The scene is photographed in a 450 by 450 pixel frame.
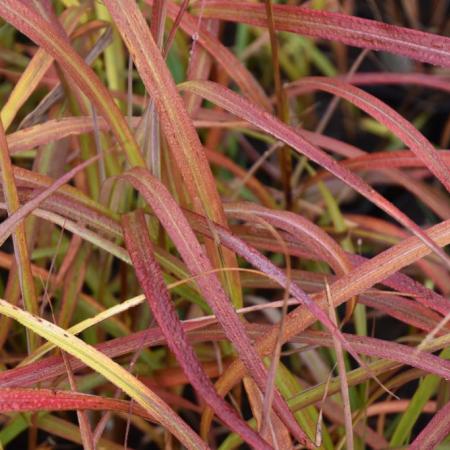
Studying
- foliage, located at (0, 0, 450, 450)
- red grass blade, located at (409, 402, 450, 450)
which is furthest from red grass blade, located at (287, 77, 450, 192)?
red grass blade, located at (409, 402, 450, 450)

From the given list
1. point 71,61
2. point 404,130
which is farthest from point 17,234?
point 404,130

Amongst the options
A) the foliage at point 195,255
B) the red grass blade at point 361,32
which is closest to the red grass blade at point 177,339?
the foliage at point 195,255

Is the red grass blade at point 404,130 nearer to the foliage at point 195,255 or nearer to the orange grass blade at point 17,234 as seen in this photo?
the foliage at point 195,255

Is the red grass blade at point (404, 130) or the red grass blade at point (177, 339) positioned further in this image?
the red grass blade at point (404, 130)

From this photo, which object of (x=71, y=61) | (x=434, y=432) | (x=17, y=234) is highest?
(x=71, y=61)

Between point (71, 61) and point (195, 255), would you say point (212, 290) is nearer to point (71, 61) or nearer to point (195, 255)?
Answer: point (195, 255)

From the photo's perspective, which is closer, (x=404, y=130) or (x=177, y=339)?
(x=177, y=339)

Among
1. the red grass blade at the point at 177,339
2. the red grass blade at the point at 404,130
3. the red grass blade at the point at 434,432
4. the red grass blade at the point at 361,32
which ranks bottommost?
the red grass blade at the point at 434,432

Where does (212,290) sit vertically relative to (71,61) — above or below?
below

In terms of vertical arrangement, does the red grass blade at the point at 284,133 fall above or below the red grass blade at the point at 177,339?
above

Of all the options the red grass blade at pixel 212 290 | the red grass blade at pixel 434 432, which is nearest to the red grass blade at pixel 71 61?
the red grass blade at pixel 212 290

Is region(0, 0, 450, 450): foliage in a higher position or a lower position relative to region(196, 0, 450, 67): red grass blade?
lower

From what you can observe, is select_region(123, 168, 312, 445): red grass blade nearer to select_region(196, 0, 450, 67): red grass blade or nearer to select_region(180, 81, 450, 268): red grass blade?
select_region(180, 81, 450, 268): red grass blade
